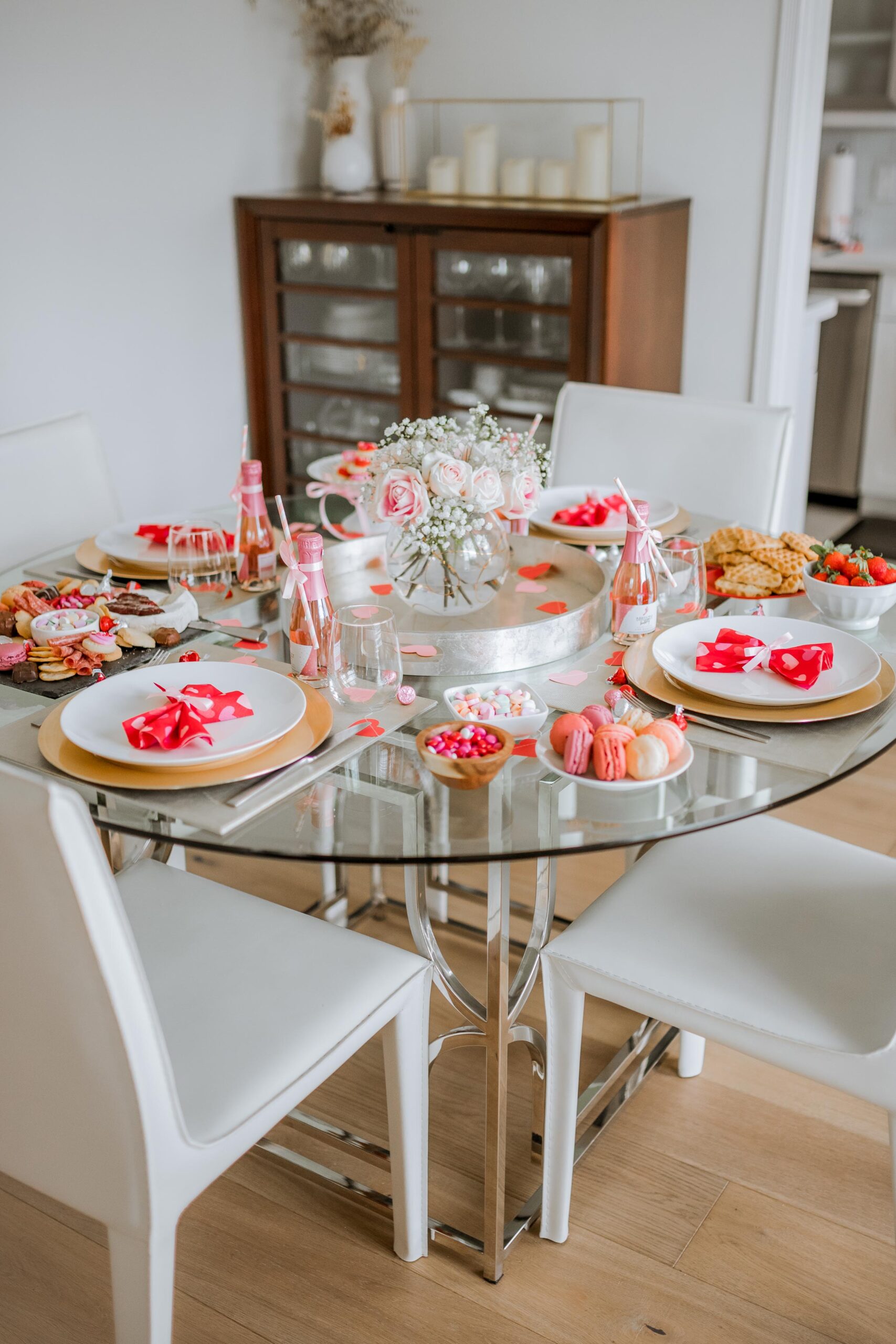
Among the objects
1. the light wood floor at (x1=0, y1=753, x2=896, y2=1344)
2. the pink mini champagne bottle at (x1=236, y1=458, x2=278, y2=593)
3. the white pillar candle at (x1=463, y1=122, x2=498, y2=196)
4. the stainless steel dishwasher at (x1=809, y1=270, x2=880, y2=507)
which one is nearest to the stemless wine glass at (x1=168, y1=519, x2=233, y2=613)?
the pink mini champagne bottle at (x1=236, y1=458, x2=278, y2=593)

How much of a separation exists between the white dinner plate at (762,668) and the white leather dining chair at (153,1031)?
498 mm

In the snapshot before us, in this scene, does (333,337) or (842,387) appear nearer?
(333,337)

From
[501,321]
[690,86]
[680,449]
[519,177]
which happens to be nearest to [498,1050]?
[680,449]

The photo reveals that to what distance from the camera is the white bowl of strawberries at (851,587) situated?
1.62 meters

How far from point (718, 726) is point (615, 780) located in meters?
0.20

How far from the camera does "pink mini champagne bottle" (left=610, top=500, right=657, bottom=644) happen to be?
5.20ft

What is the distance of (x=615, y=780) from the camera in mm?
1243

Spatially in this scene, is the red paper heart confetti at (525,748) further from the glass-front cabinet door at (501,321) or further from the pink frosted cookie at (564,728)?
the glass-front cabinet door at (501,321)

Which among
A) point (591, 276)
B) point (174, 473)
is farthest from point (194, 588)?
point (174, 473)

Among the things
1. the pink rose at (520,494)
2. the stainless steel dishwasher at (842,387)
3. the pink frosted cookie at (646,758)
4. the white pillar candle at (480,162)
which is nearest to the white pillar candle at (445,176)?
the white pillar candle at (480,162)

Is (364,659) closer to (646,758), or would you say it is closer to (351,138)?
(646,758)

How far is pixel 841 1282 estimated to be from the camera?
1.57 m

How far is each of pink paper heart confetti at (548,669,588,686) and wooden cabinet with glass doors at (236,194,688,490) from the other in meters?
1.75

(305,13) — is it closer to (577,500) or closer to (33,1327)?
(577,500)
